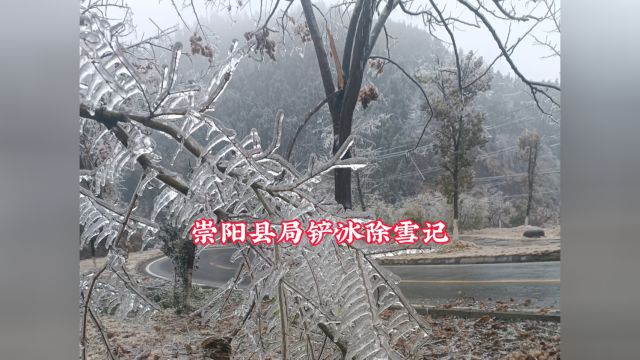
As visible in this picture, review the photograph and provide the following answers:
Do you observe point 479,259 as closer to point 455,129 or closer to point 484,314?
point 484,314

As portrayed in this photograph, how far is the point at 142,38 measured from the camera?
1.56 meters

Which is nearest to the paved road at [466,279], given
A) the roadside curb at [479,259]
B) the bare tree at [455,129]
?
the roadside curb at [479,259]

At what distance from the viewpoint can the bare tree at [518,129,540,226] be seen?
1.57m

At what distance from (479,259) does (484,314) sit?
200mm

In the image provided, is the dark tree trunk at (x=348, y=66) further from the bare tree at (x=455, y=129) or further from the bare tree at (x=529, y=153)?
the bare tree at (x=529, y=153)

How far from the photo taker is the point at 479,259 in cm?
160

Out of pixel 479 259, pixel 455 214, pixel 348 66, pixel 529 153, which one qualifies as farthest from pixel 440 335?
pixel 348 66

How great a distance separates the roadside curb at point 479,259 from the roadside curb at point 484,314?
0.55 feet

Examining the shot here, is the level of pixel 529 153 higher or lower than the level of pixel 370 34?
lower

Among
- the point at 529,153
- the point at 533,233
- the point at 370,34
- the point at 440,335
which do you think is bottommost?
the point at 440,335

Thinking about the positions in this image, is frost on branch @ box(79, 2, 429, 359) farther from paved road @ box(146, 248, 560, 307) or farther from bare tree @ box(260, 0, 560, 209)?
bare tree @ box(260, 0, 560, 209)

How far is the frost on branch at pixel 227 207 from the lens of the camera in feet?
3.52

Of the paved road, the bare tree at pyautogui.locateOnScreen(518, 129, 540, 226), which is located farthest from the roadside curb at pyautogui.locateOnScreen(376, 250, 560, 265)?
the bare tree at pyautogui.locateOnScreen(518, 129, 540, 226)
